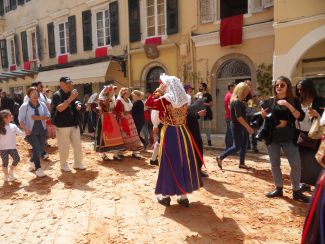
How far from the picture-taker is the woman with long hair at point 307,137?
14.8 feet

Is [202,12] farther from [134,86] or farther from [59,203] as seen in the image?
[59,203]

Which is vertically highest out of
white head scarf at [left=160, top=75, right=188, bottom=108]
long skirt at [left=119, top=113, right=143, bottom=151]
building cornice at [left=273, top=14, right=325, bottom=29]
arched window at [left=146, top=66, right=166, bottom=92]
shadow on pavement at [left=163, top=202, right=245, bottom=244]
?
building cornice at [left=273, top=14, right=325, bottom=29]

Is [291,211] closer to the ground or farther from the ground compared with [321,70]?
closer to the ground

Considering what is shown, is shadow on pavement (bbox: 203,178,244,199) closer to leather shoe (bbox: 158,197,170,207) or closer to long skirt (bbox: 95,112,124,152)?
leather shoe (bbox: 158,197,170,207)

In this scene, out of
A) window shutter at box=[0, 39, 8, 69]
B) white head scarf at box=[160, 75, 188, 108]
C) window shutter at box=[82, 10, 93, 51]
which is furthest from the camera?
window shutter at box=[0, 39, 8, 69]

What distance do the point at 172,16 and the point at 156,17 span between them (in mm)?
979

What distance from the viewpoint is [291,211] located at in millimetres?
4293

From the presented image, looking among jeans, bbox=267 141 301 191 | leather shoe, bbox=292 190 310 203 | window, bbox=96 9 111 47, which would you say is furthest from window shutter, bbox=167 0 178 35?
leather shoe, bbox=292 190 310 203

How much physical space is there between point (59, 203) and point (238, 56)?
8.77m

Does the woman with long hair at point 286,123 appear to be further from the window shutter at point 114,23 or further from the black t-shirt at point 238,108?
the window shutter at point 114,23

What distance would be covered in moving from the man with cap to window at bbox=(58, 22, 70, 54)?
13214mm

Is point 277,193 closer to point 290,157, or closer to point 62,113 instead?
point 290,157

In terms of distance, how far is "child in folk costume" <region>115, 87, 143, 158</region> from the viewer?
24.6ft

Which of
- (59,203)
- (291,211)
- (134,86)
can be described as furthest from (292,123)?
(134,86)
